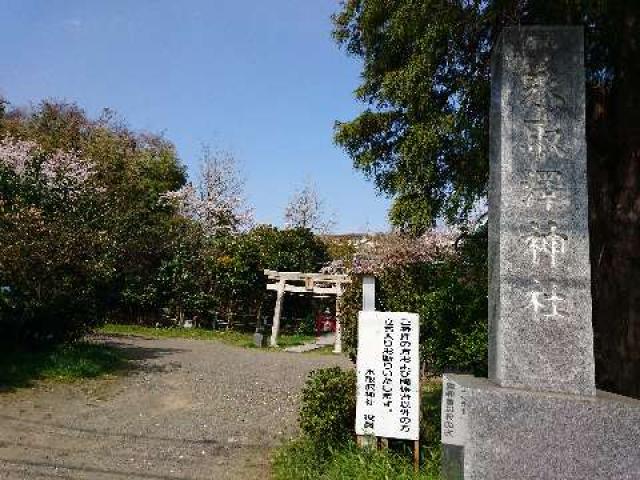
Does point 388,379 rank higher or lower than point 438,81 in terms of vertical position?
lower

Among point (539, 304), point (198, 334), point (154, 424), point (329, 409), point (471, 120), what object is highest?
point (471, 120)

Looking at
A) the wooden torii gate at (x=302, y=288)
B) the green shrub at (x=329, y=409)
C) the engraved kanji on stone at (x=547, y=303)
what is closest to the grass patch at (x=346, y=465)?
the green shrub at (x=329, y=409)

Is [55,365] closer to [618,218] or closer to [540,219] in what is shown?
[540,219]

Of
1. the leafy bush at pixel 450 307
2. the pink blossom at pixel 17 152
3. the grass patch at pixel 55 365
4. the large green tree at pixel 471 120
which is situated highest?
the pink blossom at pixel 17 152

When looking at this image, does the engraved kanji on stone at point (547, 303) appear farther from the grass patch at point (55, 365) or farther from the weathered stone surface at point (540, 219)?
the grass patch at point (55, 365)

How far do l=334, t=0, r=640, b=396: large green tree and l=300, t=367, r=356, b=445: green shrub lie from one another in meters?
2.20

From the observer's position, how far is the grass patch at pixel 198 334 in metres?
17.7

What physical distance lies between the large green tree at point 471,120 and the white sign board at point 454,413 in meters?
1.87

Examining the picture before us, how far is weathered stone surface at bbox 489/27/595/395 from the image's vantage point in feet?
→ 13.0

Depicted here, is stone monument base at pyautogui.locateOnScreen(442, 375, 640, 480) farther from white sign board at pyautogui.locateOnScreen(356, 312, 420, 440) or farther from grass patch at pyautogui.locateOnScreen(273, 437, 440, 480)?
white sign board at pyautogui.locateOnScreen(356, 312, 420, 440)

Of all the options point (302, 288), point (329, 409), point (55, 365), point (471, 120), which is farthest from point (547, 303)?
point (302, 288)

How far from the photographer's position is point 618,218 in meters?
5.64

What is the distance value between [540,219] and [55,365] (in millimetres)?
8661

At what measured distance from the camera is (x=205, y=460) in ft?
20.3
